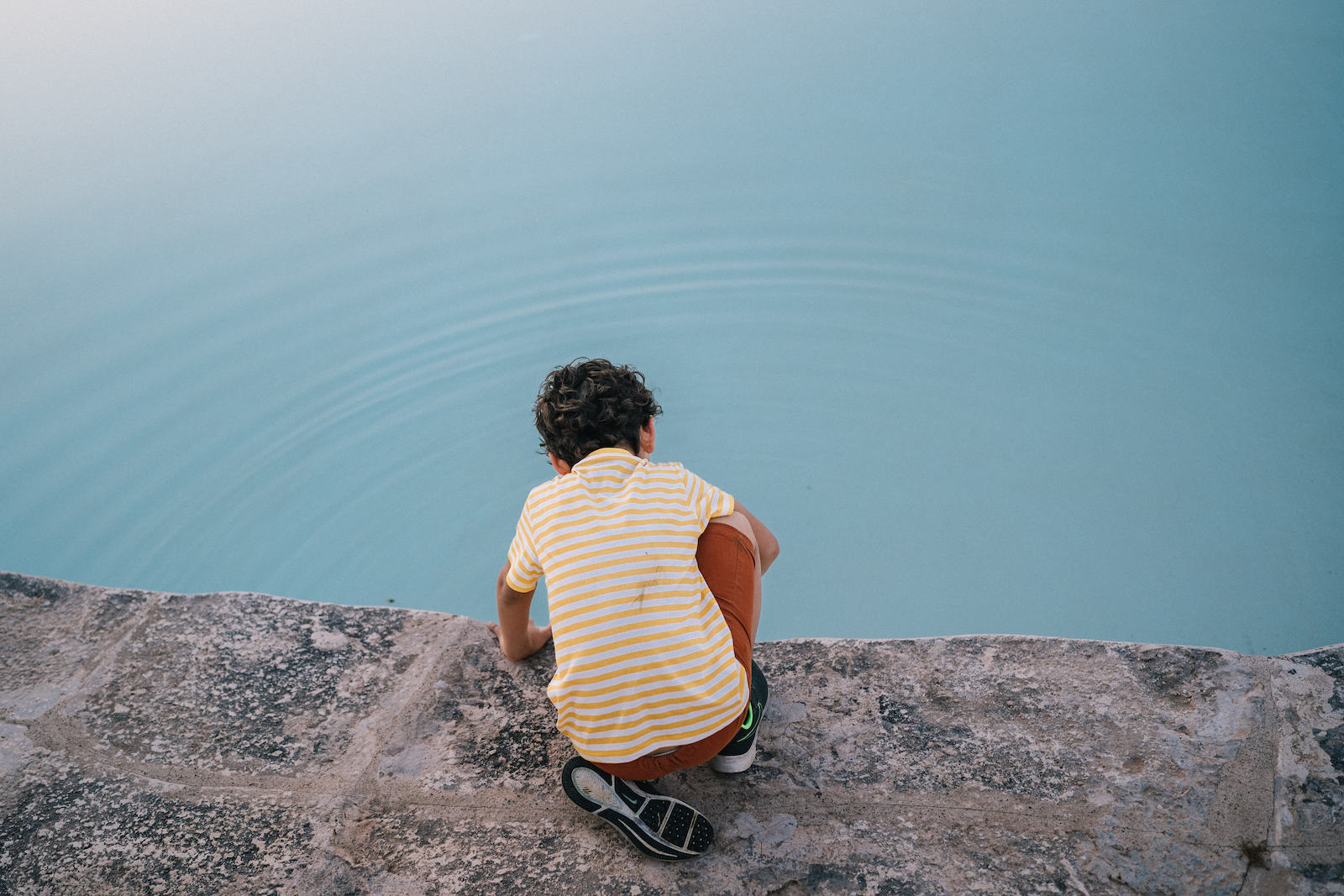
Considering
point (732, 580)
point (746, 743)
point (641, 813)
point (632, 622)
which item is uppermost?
point (732, 580)

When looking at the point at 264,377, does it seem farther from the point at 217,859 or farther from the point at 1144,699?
the point at 1144,699

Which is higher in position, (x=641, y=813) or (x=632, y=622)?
(x=632, y=622)

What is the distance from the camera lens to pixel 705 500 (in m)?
1.53

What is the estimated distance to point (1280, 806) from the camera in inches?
57.5

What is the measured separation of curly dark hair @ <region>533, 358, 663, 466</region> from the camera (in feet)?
5.10

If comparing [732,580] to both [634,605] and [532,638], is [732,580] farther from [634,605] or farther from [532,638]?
[532,638]

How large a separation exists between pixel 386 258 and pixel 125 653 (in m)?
2.78

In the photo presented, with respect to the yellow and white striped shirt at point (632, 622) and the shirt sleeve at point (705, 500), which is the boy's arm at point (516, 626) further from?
the shirt sleeve at point (705, 500)

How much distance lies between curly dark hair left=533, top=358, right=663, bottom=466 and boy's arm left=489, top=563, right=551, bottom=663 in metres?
0.26

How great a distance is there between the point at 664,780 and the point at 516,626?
43cm

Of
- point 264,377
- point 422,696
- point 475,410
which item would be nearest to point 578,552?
point 422,696

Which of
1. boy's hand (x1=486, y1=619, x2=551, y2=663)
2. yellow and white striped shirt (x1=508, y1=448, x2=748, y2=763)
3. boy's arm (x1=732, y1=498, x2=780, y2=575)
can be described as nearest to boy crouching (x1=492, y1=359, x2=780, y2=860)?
yellow and white striped shirt (x1=508, y1=448, x2=748, y2=763)

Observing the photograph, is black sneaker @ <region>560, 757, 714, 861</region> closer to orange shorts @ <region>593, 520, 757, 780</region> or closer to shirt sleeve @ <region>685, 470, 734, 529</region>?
orange shorts @ <region>593, 520, 757, 780</region>

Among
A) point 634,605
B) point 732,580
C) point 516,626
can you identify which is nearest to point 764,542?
point 732,580
